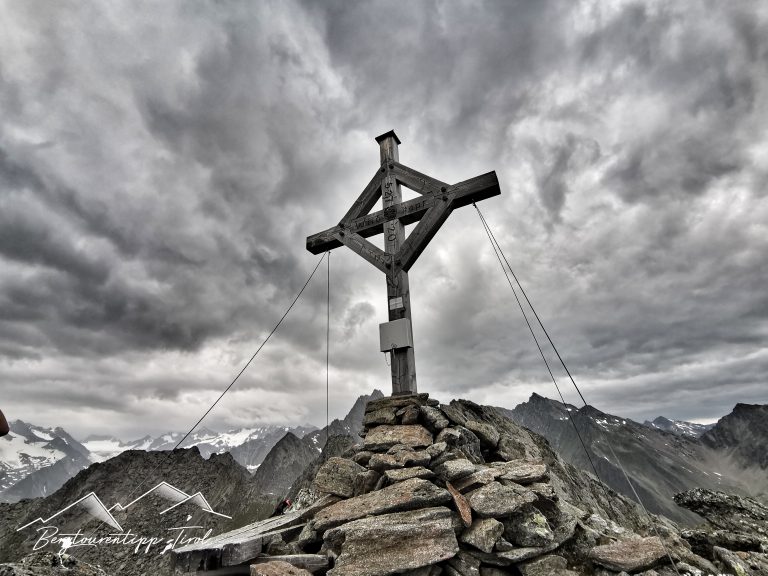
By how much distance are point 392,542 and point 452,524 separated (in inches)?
38.0

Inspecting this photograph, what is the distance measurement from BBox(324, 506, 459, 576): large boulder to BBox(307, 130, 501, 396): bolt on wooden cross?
13.7 ft

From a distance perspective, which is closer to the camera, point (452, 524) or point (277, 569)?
point (277, 569)

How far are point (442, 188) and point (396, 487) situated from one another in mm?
8118

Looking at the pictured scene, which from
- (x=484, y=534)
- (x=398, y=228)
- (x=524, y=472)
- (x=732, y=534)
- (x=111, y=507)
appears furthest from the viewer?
(x=111, y=507)

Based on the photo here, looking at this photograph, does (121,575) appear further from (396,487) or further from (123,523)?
(396,487)

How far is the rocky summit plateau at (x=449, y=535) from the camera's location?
5.32 meters

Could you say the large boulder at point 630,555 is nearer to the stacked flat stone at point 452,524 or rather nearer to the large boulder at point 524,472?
the stacked flat stone at point 452,524

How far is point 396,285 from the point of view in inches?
420

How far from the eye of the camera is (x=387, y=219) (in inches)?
452

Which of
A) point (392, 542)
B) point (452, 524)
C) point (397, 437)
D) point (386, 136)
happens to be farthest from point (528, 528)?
point (386, 136)

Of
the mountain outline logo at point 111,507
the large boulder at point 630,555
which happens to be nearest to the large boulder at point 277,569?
the large boulder at point 630,555

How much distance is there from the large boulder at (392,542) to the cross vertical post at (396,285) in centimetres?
414

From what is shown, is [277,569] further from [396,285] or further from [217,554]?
[396,285]

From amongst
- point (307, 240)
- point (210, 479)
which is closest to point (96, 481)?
point (210, 479)
